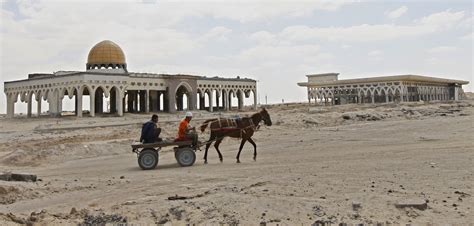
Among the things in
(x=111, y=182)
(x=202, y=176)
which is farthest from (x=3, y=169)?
(x=202, y=176)

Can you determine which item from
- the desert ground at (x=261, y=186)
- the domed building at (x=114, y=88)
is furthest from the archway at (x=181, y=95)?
the desert ground at (x=261, y=186)

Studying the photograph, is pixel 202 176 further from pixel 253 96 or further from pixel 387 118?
pixel 253 96

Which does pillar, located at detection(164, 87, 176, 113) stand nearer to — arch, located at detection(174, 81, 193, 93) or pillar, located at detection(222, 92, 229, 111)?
arch, located at detection(174, 81, 193, 93)

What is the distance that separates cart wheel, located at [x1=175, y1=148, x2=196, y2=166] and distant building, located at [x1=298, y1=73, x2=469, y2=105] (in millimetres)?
59225

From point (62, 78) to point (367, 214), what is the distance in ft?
147

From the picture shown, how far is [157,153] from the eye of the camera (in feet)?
48.0

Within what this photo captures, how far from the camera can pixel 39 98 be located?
51.8 m

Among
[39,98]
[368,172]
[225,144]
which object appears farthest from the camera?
[39,98]

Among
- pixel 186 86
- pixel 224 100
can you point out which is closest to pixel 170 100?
pixel 186 86

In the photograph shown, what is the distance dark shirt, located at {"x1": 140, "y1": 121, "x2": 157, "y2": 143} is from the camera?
14516mm

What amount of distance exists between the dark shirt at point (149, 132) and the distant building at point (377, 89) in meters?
59.8

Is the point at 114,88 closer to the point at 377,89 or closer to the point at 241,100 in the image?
the point at 241,100

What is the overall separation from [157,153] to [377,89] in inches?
2454

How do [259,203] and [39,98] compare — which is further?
[39,98]
